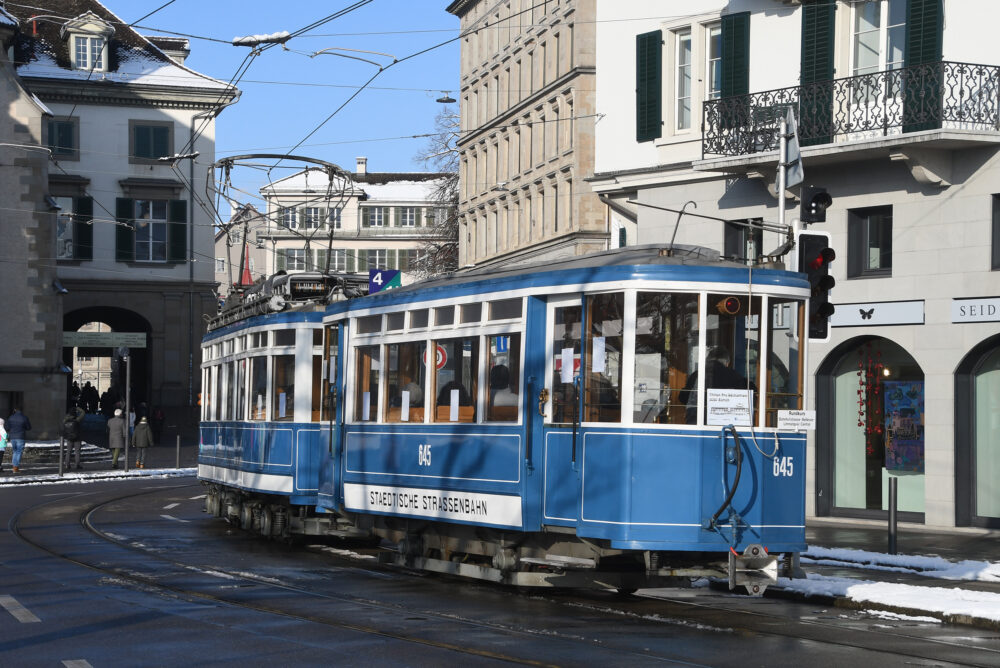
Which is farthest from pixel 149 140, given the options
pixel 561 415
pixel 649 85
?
pixel 561 415

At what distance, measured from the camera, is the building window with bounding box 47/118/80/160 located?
62.9 m

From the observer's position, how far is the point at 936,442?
887 inches

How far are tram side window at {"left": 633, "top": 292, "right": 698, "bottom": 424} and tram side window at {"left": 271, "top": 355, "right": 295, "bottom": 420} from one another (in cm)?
808

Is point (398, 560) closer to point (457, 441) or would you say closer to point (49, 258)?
point (457, 441)

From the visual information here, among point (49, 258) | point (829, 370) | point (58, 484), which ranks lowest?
point (58, 484)

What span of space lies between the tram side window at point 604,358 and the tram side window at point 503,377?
926 millimetres

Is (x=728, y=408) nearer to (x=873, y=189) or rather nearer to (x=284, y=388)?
(x=284, y=388)

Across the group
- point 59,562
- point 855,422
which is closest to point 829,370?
point 855,422

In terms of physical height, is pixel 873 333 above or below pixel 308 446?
above

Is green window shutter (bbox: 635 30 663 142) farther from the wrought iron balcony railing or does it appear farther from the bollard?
the bollard

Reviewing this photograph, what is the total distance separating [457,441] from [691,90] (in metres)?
13.8

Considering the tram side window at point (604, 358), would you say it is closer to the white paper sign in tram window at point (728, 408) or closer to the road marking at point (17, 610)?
the white paper sign in tram window at point (728, 408)

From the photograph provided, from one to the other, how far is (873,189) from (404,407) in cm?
1077

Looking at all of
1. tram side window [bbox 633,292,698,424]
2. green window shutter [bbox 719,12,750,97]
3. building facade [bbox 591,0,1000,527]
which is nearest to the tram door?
tram side window [bbox 633,292,698,424]
